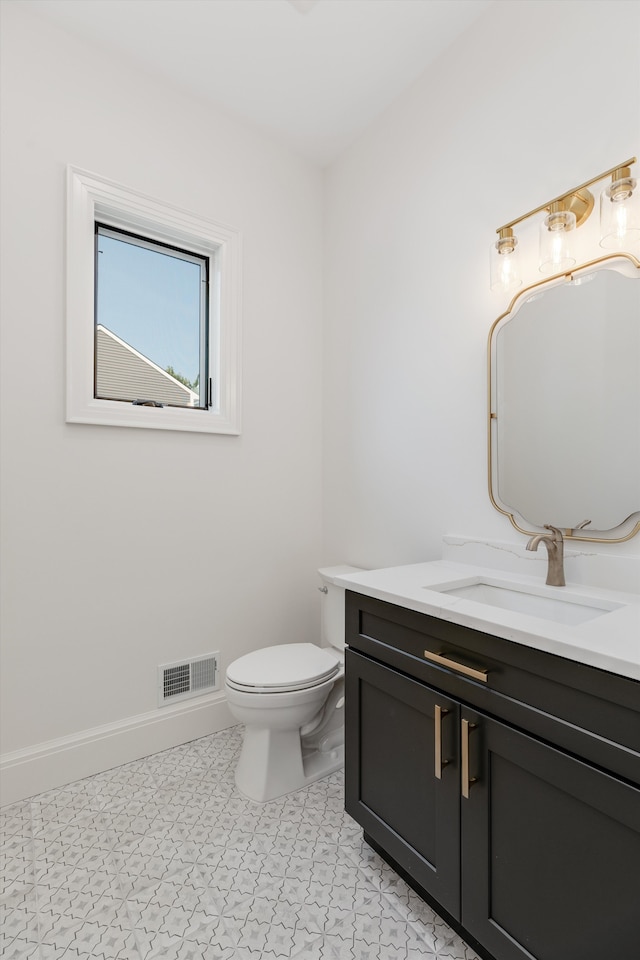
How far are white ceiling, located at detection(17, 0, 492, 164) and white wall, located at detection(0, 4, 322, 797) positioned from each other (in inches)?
3.7

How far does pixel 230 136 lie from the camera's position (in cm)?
225

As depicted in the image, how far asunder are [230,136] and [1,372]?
1509mm

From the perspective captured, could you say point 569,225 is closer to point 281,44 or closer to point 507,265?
point 507,265

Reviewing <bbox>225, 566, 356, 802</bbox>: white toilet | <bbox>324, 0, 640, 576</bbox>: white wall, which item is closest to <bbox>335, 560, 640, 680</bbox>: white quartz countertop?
<bbox>324, 0, 640, 576</bbox>: white wall

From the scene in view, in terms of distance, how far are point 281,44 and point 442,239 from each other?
979 mm

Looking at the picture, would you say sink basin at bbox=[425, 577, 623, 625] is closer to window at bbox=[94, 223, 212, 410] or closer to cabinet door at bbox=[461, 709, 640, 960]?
cabinet door at bbox=[461, 709, 640, 960]

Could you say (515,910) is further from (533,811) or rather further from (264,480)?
(264,480)

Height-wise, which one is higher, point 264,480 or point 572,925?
point 264,480

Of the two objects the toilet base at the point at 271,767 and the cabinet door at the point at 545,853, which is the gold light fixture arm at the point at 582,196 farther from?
the toilet base at the point at 271,767

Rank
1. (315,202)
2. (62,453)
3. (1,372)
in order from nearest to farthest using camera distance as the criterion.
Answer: (1,372) < (62,453) < (315,202)

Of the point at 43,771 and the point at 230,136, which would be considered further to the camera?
the point at 230,136

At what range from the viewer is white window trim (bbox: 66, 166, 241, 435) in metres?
1.85

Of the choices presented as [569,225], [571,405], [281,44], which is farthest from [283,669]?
[281,44]

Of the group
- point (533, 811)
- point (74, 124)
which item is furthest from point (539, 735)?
point (74, 124)
